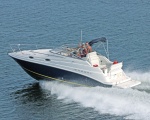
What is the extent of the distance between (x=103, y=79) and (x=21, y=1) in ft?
138

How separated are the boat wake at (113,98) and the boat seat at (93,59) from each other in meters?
2.42

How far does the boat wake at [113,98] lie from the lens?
5142cm

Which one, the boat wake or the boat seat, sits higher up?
the boat seat

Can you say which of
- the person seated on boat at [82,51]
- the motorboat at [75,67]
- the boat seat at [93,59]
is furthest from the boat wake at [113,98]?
the person seated on boat at [82,51]

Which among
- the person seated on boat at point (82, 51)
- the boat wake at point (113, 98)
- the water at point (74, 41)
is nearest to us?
the boat wake at point (113, 98)

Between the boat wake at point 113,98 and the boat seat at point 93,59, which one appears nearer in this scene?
the boat wake at point 113,98

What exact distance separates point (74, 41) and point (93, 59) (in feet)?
61.9

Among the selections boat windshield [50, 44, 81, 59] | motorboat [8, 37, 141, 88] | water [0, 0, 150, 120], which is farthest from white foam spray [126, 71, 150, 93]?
boat windshield [50, 44, 81, 59]

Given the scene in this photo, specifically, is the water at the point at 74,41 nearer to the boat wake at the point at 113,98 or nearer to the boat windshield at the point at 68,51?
the boat wake at the point at 113,98

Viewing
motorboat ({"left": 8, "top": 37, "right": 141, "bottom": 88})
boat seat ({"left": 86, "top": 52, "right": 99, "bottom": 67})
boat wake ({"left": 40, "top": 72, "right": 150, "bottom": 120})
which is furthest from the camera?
boat seat ({"left": 86, "top": 52, "right": 99, "bottom": 67})

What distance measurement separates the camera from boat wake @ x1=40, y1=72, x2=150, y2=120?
169 feet

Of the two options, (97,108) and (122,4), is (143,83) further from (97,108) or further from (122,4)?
(122,4)

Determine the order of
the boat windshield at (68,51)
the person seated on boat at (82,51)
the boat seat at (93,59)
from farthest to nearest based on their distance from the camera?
1. the boat windshield at (68,51)
2. the person seated on boat at (82,51)
3. the boat seat at (93,59)

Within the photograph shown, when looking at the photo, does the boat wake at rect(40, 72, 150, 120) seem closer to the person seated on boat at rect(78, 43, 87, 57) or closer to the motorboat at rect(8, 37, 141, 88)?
the motorboat at rect(8, 37, 141, 88)
